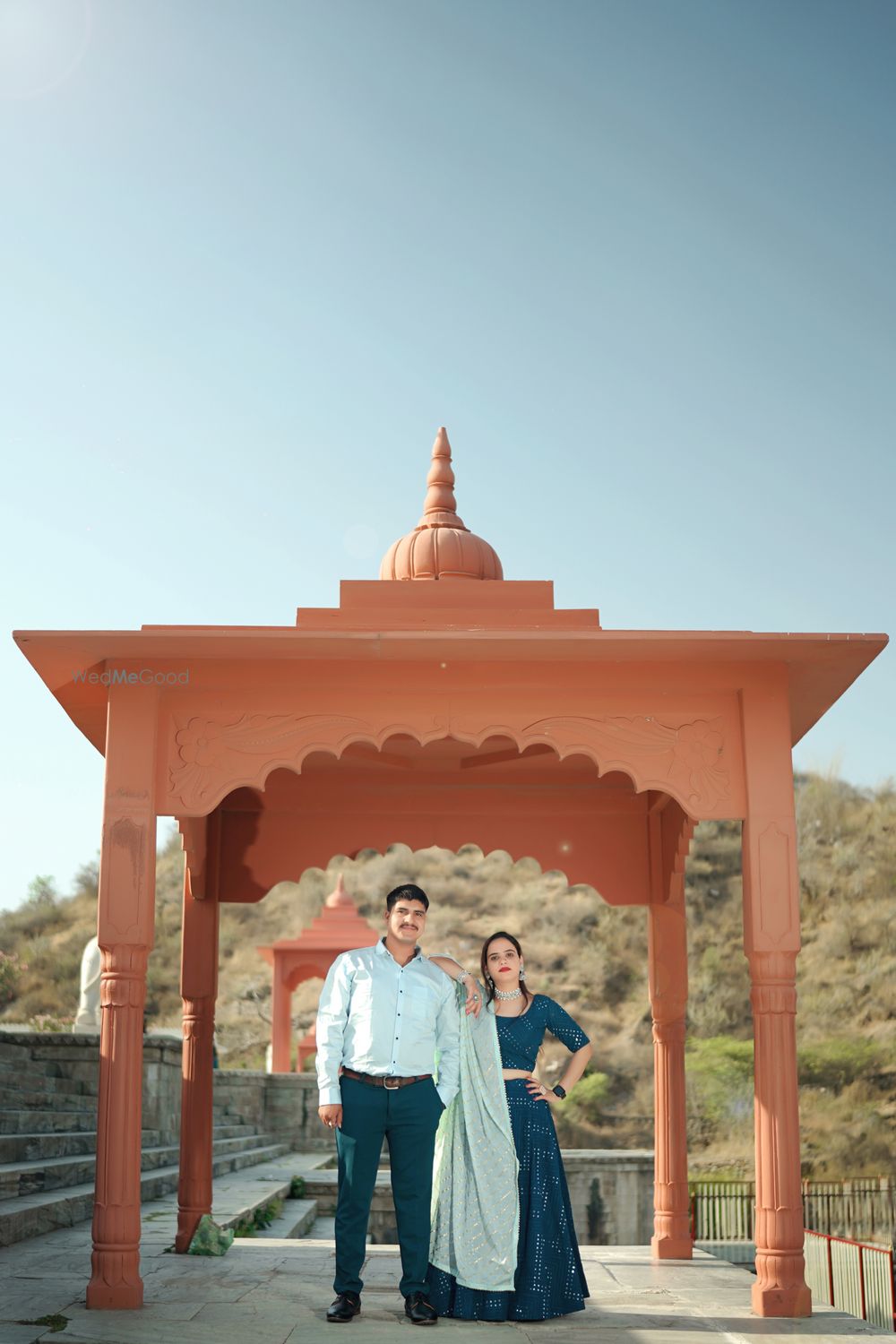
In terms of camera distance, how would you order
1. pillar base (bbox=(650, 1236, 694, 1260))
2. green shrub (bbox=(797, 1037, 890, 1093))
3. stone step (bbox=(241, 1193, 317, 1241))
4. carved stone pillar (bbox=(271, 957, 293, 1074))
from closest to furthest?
pillar base (bbox=(650, 1236, 694, 1260))
stone step (bbox=(241, 1193, 317, 1241))
carved stone pillar (bbox=(271, 957, 293, 1074))
green shrub (bbox=(797, 1037, 890, 1093))


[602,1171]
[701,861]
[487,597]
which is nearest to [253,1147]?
[602,1171]

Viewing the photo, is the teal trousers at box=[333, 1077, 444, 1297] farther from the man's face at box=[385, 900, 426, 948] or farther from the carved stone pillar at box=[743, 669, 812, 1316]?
the carved stone pillar at box=[743, 669, 812, 1316]

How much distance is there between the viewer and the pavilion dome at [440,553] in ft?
27.6

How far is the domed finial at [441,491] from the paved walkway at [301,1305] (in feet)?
15.4

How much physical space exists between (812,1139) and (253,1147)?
1258cm

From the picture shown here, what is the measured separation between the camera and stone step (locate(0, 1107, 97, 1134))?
33.2 feet

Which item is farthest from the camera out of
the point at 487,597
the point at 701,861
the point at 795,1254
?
the point at 701,861

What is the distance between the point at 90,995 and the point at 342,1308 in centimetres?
1259

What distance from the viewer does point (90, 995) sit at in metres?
17.5

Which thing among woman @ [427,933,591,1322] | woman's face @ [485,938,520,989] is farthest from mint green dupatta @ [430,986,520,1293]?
woman's face @ [485,938,520,989]

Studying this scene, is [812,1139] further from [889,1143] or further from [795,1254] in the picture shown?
[795,1254]

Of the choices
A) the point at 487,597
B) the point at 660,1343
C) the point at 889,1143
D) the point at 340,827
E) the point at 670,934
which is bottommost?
the point at 889,1143

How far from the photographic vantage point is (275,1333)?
5449 millimetres

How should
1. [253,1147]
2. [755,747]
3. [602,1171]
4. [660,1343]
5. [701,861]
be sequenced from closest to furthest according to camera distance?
[660,1343], [755,747], [602,1171], [253,1147], [701,861]
